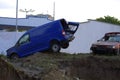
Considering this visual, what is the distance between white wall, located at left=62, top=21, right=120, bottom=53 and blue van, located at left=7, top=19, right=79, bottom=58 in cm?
1521

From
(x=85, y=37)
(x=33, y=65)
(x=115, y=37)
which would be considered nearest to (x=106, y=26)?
(x=85, y=37)

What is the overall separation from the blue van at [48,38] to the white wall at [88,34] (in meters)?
15.2

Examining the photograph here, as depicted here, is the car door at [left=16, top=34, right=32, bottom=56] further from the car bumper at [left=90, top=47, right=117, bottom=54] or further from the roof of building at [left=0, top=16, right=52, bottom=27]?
the roof of building at [left=0, top=16, right=52, bottom=27]

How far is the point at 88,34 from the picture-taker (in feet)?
133

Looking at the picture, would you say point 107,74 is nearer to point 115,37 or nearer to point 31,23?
point 115,37

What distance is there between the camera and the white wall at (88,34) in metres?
40.0

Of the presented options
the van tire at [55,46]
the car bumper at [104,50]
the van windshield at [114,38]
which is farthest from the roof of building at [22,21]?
the van tire at [55,46]

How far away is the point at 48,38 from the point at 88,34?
1692 centimetres

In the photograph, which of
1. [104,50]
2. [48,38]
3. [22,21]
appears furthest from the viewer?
[22,21]

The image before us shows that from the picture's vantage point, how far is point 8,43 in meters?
38.1

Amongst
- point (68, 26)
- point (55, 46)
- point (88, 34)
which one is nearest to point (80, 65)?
point (55, 46)

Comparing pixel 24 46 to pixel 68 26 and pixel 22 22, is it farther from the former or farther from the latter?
pixel 22 22

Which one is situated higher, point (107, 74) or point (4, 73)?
point (4, 73)

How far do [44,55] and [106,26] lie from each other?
1807 cm
